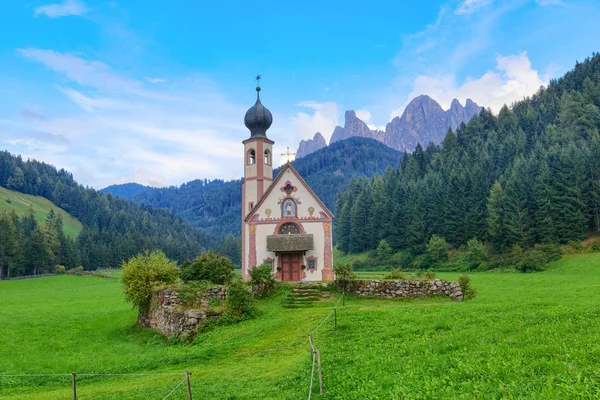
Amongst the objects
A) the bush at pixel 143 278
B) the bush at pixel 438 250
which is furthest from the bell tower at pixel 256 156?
the bush at pixel 438 250

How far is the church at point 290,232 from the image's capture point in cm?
3466

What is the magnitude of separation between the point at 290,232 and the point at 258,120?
453 inches

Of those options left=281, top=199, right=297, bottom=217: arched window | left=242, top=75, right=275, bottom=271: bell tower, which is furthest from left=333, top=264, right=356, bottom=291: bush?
left=242, top=75, right=275, bottom=271: bell tower

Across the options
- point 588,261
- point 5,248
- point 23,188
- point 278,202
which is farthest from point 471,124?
point 23,188

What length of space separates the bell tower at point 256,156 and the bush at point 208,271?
11.1 meters

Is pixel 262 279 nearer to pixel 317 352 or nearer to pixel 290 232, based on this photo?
pixel 290 232

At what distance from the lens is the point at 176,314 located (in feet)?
72.7

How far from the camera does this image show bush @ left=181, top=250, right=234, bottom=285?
26.8 metres

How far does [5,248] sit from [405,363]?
90.6 metres

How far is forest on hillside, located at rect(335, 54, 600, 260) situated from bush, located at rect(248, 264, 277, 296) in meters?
45.4

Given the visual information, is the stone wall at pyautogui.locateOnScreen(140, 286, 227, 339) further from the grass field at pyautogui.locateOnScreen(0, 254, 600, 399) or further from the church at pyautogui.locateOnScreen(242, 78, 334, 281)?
the church at pyautogui.locateOnScreen(242, 78, 334, 281)

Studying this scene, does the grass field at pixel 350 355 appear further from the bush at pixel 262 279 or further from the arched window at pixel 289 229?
the arched window at pixel 289 229

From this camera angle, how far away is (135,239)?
12419cm

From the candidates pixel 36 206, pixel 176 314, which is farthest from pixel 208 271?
pixel 36 206
